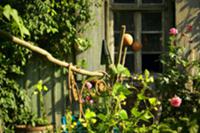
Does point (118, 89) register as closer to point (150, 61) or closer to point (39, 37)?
point (39, 37)

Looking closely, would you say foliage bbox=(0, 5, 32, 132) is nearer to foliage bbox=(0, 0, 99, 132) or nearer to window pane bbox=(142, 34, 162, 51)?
foliage bbox=(0, 0, 99, 132)

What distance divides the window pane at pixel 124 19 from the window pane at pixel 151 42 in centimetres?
22

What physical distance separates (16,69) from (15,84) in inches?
7.9

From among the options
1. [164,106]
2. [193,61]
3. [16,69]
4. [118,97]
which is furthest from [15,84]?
[118,97]

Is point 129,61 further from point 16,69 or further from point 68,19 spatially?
point 16,69

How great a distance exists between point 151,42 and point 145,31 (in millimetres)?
Result: 163

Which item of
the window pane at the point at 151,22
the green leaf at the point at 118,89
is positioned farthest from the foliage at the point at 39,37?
the green leaf at the point at 118,89

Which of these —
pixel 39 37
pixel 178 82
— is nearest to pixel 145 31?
pixel 178 82

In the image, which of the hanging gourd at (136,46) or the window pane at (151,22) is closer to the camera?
the hanging gourd at (136,46)

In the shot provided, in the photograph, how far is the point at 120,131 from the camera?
2955 millimetres

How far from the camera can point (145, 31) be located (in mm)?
5938

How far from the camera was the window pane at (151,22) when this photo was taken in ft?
19.5

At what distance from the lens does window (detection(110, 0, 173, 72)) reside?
19.4 feet

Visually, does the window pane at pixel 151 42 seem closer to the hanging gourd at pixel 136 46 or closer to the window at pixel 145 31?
the window at pixel 145 31
